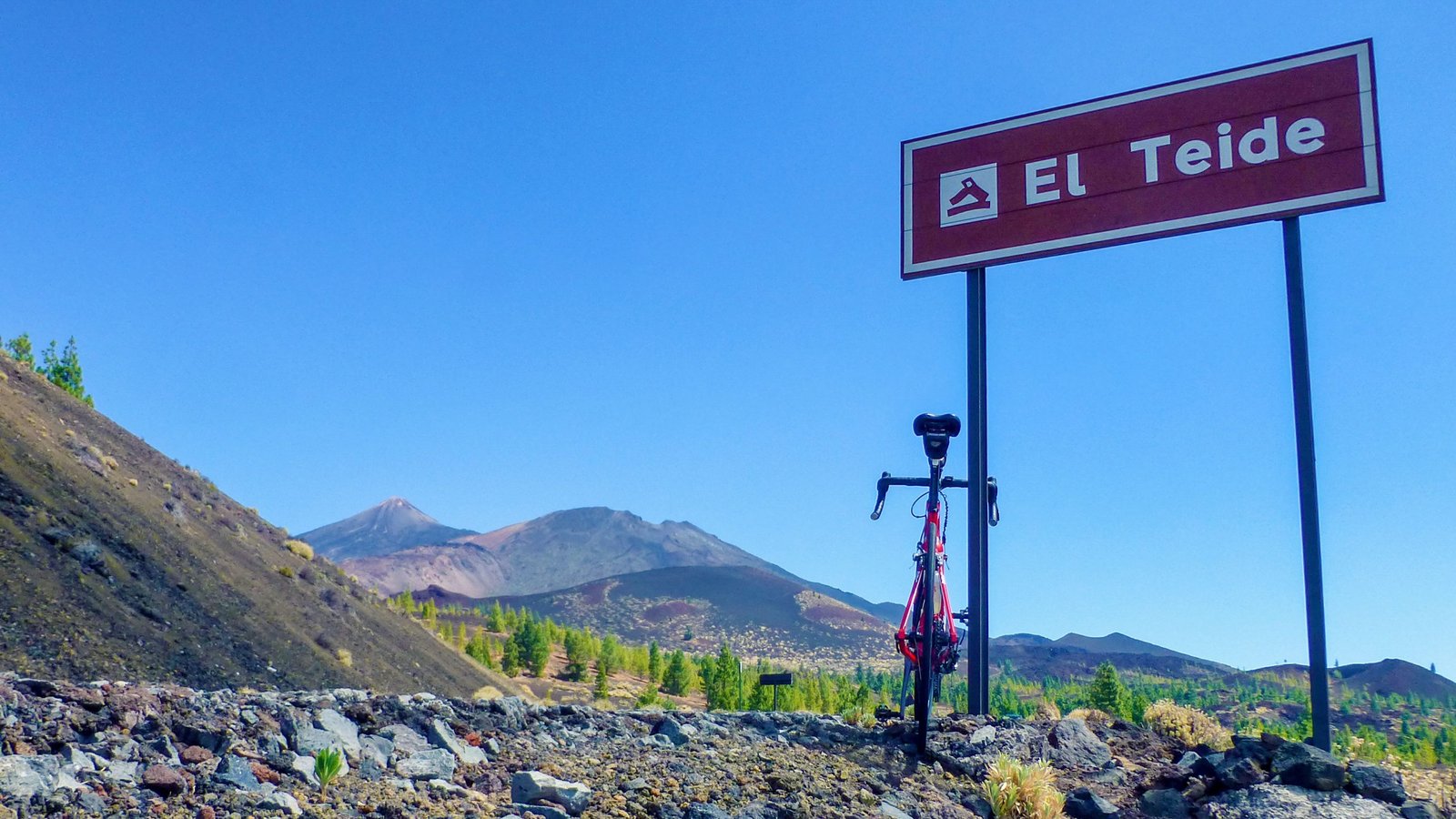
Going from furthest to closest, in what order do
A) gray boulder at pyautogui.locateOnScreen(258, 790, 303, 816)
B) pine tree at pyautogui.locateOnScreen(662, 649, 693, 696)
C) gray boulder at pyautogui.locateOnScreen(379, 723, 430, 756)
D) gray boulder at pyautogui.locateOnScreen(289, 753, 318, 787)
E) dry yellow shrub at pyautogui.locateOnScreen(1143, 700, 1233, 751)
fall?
1. pine tree at pyautogui.locateOnScreen(662, 649, 693, 696)
2. dry yellow shrub at pyautogui.locateOnScreen(1143, 700, 1233, 751)
3. gray boulder at pyautogui.locateOnScreen(379, 723, 430, 756)
4. gray boulder at pyautogui.locateOnScreen(289, 753, 318, 787)
5. gray boulder at pyautogui.locateOnScreen(258, 790, 303, 816)

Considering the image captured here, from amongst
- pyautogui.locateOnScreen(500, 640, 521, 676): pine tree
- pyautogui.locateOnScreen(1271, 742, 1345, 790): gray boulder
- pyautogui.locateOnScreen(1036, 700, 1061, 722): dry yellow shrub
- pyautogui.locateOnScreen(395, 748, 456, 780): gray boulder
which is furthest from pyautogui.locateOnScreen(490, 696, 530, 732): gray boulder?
pyautogui.locateOnScreen(500, 640, 521, 676): pine tree

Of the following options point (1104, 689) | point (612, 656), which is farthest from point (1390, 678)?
point (1104, 689)

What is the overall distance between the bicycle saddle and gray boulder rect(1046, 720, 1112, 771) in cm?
297

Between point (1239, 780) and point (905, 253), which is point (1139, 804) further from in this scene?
point (905, 253)

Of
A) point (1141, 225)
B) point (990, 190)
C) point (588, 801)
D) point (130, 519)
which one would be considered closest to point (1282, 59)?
point (1141, 225)

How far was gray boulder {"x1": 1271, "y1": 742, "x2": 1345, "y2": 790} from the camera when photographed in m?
8.44

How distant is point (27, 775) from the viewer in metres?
5.67

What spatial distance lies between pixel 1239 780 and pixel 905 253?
7.30 m

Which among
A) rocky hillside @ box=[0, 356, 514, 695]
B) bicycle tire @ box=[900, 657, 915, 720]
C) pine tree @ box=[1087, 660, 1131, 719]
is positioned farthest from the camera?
pine tree @ box=[1087, 660, 1131, 719]

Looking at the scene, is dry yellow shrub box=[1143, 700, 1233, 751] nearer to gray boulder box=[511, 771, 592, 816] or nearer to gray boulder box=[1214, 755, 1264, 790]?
gray boulder box=[1214, 755, 1264, 790]

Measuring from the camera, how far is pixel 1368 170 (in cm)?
1132

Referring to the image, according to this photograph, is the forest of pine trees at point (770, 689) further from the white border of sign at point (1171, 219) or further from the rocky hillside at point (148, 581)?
the rocky hillside at point (148, 581)

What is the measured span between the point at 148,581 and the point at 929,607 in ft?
79.6

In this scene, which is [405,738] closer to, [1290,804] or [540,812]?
[540,812]
